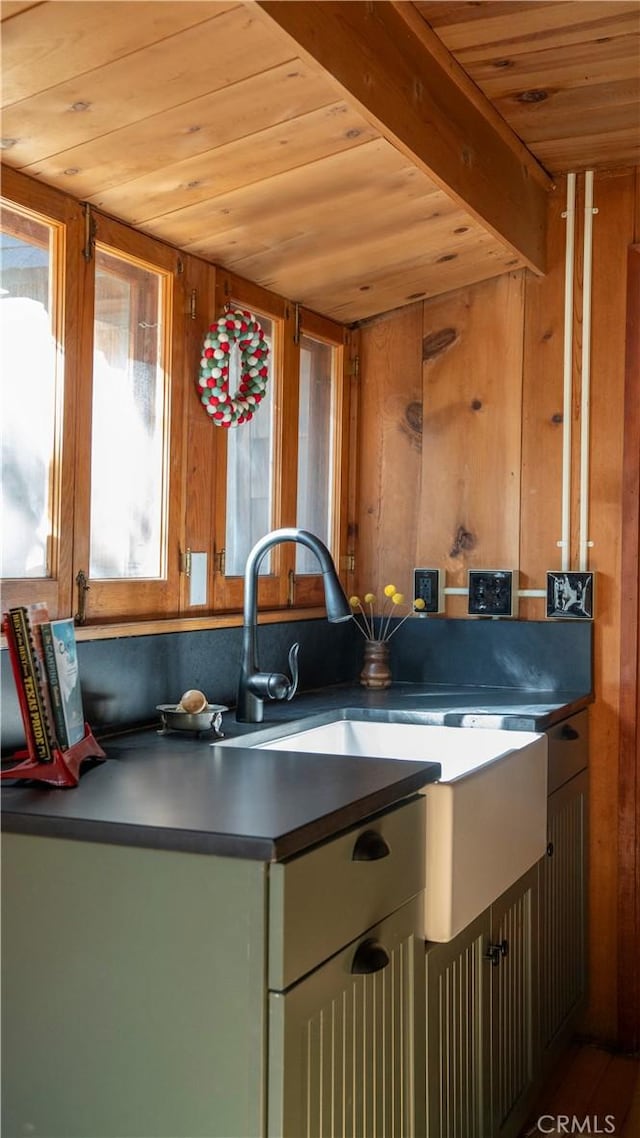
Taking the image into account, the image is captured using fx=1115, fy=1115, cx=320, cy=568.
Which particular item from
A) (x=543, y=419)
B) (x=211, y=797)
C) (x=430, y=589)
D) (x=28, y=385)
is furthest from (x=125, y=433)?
(x=543, y=419)

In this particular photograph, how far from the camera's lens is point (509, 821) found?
2174 millimetres

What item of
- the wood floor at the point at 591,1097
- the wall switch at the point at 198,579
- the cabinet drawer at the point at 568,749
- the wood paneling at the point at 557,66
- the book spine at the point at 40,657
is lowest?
the wood floor at the point at 591,1097

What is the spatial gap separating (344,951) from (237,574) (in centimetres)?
123

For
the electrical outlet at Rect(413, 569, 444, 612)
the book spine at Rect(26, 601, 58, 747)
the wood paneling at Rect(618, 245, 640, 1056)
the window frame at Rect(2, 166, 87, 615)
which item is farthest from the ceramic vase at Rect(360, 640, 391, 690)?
the book spine at Rect(26, 601, 58, 747)

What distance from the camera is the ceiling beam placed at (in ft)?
5.97

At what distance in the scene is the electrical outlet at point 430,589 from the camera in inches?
124

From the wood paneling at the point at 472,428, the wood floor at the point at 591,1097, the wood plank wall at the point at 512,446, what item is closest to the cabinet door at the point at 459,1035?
the wood floor at the point at 591,1097

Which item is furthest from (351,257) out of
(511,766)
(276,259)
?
(511,766)

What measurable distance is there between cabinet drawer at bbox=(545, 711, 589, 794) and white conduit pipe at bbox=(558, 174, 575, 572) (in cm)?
43

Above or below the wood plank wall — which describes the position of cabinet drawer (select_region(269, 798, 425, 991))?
below

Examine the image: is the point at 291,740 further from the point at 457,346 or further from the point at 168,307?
the point at 457,346

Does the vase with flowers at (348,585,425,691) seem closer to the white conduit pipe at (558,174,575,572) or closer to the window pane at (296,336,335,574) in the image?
the window pane at (296,336,335,574)

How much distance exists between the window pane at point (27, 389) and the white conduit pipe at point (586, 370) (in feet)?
5.18

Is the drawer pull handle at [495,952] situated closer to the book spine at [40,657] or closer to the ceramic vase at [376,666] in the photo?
the ceramic vase at [376,666]
